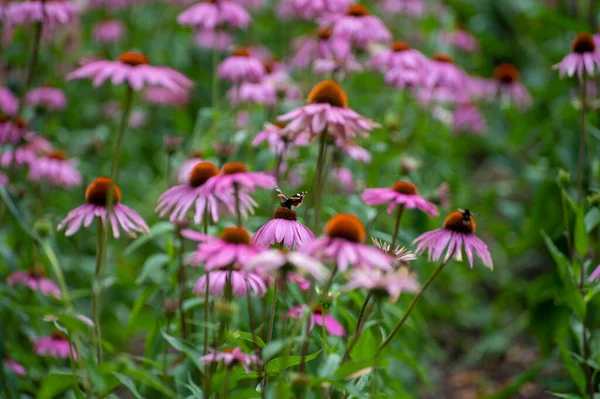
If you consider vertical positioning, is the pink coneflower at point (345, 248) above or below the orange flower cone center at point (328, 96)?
below

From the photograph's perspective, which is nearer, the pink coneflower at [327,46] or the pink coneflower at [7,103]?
the pink coneflower at [327,46]

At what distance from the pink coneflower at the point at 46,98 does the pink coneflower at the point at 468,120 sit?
181 cm

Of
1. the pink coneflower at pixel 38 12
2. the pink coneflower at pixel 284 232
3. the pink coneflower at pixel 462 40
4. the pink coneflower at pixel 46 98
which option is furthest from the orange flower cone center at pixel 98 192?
the pink coneflower at pixel 462 40

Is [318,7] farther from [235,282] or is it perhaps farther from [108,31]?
[108,31]

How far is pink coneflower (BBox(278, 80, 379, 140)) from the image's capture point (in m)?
1.21

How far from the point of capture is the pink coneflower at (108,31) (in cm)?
344

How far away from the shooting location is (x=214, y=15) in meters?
2.23

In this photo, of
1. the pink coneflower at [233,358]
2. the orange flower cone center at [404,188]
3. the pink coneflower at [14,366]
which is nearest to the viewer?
the pink coneflower at [233,358]

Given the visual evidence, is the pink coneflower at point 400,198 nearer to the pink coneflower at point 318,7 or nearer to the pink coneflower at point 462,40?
the pink coneflower at point 318,7

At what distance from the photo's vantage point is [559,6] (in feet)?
11.7

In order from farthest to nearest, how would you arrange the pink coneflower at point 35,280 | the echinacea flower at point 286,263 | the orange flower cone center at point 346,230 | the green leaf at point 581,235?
the pink coneflower at point 35,280, the green leaf at point 581,235, the orange flower cone center at point 346,230, the echinacea flower at point 286,263

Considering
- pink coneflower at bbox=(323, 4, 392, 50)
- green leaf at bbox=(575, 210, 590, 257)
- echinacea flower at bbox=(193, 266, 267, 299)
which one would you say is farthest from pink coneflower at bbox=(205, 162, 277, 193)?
pink coneflower at bbox=(323, 4, 392, 50)

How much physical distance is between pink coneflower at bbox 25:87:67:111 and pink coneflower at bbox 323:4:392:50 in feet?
3.91

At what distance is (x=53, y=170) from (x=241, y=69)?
0.71m
